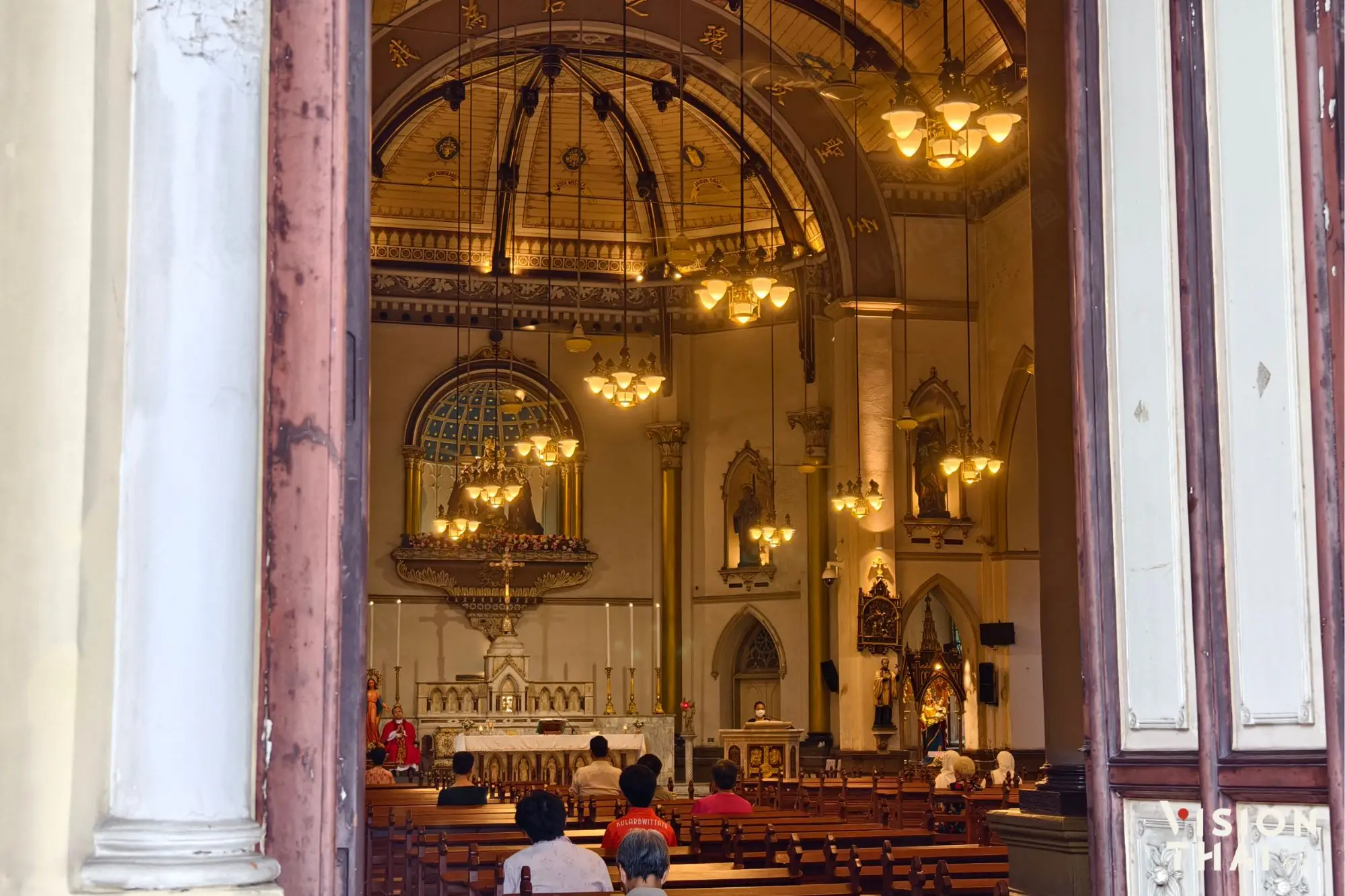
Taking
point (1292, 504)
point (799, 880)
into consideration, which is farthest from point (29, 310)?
point (799, 880)

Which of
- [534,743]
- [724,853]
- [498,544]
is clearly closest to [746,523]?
[498,544]

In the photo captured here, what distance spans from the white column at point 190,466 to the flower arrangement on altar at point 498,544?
16412 millimetres

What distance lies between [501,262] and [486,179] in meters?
1.04

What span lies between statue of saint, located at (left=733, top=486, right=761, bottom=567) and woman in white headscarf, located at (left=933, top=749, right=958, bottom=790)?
18.3ft

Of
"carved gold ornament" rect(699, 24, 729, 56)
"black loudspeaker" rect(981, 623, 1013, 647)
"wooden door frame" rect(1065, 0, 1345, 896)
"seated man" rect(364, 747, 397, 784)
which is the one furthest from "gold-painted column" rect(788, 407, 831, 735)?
"wooden door frame" rect(1065, 0, 1345, 896)

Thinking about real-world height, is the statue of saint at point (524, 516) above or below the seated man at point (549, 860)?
above

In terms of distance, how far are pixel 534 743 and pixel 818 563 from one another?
3.64 meters

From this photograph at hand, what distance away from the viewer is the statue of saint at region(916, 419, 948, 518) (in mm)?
17734

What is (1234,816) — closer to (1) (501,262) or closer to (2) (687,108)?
(2) (687,108)

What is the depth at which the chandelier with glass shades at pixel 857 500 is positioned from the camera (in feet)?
52.1

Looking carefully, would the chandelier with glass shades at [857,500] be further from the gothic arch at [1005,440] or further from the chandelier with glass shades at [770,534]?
the gothic arch at [1005,440]

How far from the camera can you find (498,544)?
65.2ft

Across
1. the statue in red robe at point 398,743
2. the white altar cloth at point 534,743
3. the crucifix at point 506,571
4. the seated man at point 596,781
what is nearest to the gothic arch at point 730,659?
the white altar cloth at point 534,743

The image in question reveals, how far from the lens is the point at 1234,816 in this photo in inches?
161
